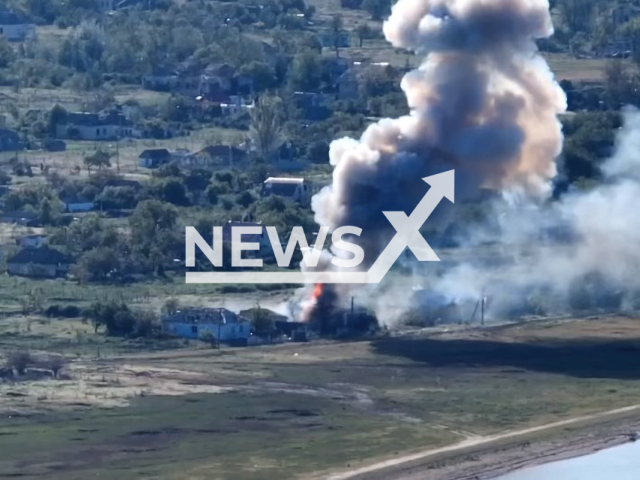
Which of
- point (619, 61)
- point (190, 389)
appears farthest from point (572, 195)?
point (619, 61)

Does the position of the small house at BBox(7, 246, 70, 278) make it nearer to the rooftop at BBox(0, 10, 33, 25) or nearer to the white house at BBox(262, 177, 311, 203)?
the white house at BBox(262, 177, 311, 203)

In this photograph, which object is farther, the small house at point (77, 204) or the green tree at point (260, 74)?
the green tree at point (260, 74)

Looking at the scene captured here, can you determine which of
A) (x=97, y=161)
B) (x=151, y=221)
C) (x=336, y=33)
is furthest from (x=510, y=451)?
(x=336, y=33)

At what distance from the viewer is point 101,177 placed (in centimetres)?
8094

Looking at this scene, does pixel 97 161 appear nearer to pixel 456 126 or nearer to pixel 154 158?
pixel 154 158

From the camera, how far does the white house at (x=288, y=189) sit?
260 ft

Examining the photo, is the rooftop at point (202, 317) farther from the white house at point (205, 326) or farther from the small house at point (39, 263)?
the small house at point (39, 263)

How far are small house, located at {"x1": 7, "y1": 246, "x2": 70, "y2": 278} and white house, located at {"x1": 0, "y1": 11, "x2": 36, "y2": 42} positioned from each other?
163 ft

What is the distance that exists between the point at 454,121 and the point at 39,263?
14.3 metres

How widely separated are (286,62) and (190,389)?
191ft

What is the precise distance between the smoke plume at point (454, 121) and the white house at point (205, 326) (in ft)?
13.5

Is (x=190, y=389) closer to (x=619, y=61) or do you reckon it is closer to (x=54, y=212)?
(x=54, y=212)

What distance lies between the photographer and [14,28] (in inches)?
4628

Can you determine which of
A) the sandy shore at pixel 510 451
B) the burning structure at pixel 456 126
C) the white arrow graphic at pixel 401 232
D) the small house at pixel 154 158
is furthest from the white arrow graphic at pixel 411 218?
the small house at pixel 154 158
